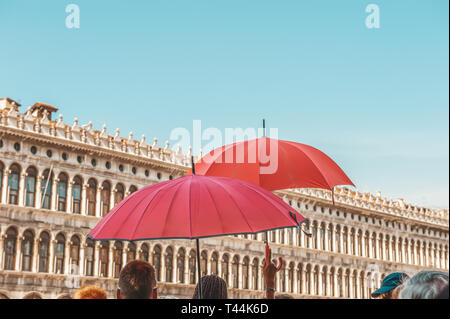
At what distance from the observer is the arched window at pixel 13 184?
2560 cm

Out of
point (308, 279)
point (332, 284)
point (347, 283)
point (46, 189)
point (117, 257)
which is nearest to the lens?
point (46, 189)

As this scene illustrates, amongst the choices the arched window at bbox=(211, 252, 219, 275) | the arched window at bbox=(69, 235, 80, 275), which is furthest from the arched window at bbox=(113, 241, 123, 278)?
the arched window at bbox=(211, 252, 219, 275)

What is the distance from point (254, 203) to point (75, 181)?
23.6 metres

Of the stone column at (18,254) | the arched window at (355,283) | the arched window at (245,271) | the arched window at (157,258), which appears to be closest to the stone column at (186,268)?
the arched window at (157,258)

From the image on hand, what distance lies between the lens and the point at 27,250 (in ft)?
84.0

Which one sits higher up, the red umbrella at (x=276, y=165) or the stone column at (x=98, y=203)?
the stone column at (x=98, y=203)

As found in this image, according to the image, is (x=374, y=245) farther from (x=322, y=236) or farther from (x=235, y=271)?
(x=235, y=271)

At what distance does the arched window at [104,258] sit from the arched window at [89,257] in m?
0.38

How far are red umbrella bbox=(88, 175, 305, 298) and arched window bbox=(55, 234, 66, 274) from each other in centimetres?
2185

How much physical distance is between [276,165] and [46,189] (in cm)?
2117

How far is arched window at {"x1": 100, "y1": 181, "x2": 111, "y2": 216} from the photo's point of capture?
93.9ft

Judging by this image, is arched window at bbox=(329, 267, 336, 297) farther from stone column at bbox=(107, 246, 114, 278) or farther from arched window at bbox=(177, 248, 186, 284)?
stone column at bbox=(107, 246, 114, 278)

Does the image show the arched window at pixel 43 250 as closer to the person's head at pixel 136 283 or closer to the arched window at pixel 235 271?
the arched window at pixel 235 271

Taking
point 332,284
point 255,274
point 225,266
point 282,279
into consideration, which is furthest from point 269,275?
point 332,284
